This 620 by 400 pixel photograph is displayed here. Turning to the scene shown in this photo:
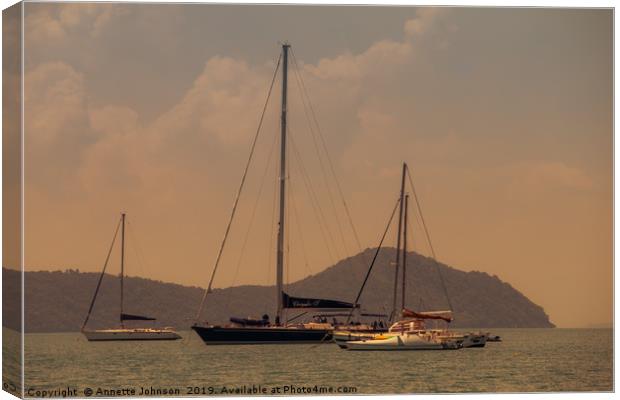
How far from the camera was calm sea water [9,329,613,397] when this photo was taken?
85.3 feet

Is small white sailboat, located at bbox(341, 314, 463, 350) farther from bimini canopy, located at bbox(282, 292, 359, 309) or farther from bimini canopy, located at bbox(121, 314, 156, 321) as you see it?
bimini canopy, located at bbox(121, 314, 156, 321)

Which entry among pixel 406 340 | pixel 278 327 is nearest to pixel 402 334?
pixel 406 340

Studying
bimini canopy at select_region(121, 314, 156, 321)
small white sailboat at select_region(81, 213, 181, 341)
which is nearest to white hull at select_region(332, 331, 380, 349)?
small white sailboat at select_region(81, 213, 181, 341)

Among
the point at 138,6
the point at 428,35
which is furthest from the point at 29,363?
the point at 428,35

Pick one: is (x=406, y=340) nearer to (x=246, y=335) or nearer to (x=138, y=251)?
(x=246, y=335)

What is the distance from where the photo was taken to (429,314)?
3459 cm

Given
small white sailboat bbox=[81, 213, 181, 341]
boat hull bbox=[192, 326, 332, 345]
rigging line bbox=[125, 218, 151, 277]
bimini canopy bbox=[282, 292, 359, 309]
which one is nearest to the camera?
rigging line bbox=[125, 218, 151, 277]

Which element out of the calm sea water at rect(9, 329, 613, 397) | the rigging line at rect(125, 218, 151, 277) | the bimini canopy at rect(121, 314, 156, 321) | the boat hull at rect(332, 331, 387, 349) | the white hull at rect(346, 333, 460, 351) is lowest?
the calm sea water at rect(9, 329, 613, 397)

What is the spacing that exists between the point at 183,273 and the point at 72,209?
255 centimetres

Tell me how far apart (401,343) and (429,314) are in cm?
78

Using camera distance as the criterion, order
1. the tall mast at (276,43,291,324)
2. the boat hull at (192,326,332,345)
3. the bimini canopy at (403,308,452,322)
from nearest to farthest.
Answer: the tall mast at (276,43,291,324), the boat hull at (192,326,332,345), the bimini canopy at (403,308,452,322)

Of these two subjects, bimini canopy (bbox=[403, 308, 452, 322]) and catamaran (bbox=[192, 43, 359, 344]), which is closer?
catamaran (bbox=[192, 43, 359, 344])

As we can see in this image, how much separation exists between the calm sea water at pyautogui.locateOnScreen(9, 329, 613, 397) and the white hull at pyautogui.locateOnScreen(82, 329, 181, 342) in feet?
9.10

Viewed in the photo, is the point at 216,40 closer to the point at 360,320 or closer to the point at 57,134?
the point at 57,134
